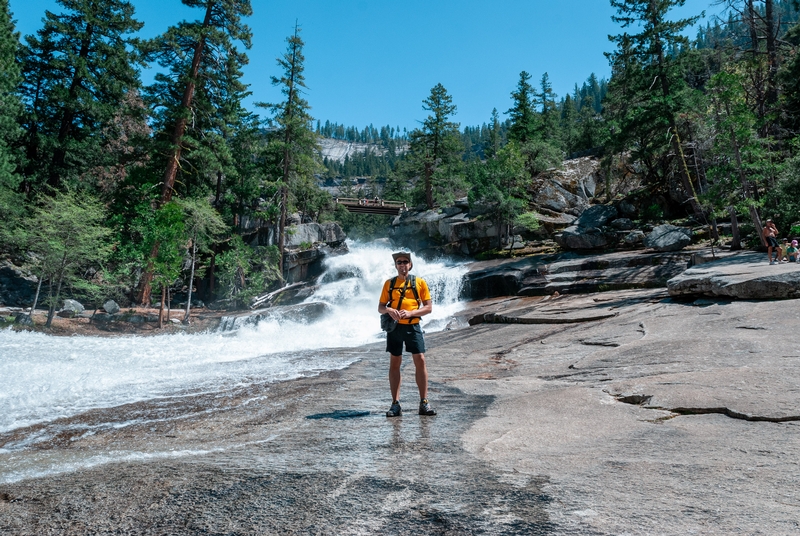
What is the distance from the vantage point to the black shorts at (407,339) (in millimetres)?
4742

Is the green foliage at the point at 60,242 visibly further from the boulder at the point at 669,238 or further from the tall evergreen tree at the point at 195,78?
the boulder at the point at 669,238

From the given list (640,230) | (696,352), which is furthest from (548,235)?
(696,352)

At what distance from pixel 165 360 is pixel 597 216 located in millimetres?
22450

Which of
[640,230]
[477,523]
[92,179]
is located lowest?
[477,523]

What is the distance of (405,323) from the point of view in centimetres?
477

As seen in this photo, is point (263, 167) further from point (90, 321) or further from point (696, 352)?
point (696, 352)

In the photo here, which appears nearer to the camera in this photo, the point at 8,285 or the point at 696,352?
the point at 696,352

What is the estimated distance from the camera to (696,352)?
6867mm

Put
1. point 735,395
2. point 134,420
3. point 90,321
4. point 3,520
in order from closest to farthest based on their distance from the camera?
1. point 3,520
2. point 735,395
3. point 134,420
4. point 90,321

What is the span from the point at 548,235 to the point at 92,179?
29919 millimetres

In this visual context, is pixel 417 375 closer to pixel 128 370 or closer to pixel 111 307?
pixel 128 370

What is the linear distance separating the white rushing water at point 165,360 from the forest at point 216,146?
4.87 meters

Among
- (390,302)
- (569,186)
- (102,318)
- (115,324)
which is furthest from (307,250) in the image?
(390,302)

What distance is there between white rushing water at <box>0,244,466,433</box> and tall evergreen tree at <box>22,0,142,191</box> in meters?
14.3
